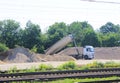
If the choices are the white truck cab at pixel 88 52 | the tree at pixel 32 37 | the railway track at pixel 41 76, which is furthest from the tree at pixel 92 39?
the railway track at pixel 41 76

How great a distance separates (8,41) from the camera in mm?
75312

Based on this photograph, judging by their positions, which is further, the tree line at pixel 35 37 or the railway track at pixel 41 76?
the tree line at pixel 35 37

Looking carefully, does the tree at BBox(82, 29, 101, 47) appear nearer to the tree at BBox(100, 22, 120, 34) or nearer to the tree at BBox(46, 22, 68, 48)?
the tree at BBox(46, 22, 68, 48)

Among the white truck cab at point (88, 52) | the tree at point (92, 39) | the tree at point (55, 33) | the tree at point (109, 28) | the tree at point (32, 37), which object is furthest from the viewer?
the tree at point (109, 28)

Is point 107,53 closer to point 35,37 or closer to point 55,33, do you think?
point 35,37

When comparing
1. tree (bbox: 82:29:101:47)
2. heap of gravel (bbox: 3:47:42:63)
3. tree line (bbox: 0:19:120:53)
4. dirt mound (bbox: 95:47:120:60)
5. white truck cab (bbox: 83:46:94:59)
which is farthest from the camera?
tree (bbox: 82:29:101:47)

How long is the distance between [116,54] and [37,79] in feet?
148

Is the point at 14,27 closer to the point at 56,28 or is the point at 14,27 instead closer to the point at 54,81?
the point at 56,28

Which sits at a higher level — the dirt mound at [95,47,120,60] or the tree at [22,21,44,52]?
the tree at [22,21,44,52]

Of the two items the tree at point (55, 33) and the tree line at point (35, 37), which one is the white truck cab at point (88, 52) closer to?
the tree line at point (35, 37)

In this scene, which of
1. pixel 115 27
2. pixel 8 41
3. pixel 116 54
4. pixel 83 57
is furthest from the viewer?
pixel 115 27

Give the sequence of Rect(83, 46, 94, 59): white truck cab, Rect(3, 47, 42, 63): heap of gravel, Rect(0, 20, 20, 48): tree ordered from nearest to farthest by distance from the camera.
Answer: Rect(3, 47, 42, 63): heap of gravel → Rect(83, 46, 94, 59): white truck cab → Rect(0, 20, 20, 48): tree

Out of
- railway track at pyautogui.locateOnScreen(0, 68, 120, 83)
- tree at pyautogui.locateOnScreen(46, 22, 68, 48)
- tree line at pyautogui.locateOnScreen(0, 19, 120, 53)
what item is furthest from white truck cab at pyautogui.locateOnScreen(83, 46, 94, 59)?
railway track at pyautogui.locateOnScreen(0, 68, 120, 83)

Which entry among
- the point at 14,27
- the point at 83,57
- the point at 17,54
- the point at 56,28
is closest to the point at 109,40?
the point at 56,28
